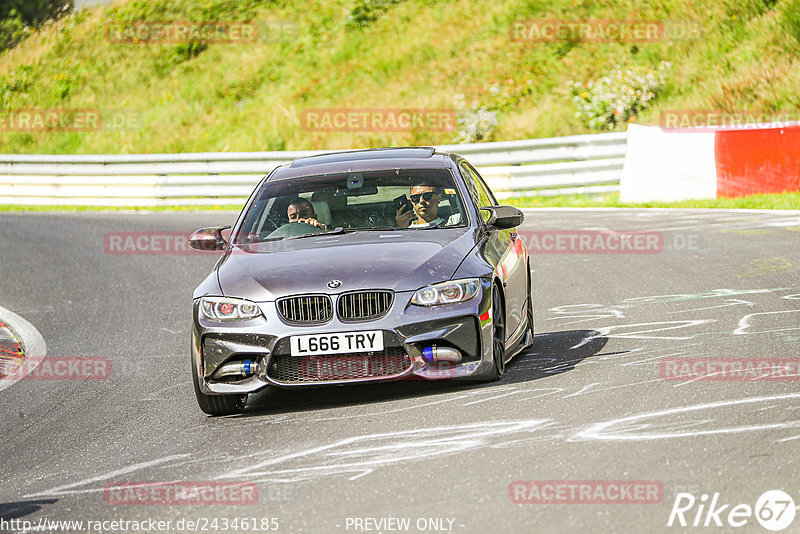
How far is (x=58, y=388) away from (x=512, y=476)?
14.9ft

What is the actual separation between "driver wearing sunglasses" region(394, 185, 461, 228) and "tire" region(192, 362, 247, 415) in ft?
5.82

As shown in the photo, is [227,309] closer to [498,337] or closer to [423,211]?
[498,337]

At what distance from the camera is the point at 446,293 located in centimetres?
723

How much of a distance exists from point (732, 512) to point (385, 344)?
2.75m

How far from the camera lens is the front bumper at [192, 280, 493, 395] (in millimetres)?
7070

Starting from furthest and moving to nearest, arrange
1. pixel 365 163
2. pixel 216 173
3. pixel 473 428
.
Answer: pixel 216 173 → pixel 365 163 → pixel 473 428
